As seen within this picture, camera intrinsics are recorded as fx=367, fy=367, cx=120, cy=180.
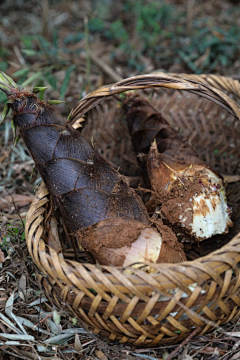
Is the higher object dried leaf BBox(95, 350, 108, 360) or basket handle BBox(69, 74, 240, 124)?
basket handle BBox(69, 74, 240, 124)

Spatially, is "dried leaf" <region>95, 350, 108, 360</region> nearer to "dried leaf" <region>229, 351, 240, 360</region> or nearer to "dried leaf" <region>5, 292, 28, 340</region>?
"dried leaf" <region>5, 292, 28, 340</region>

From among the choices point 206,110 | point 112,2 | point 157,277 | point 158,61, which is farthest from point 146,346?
point 112,2

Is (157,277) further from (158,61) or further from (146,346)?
(158,61)

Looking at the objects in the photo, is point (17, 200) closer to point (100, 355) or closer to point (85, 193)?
point (85, 193)

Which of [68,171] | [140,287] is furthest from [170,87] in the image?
[140,287]

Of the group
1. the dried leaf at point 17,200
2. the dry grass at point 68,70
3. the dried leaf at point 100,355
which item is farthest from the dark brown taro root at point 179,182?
the dried leaf at point 17,200

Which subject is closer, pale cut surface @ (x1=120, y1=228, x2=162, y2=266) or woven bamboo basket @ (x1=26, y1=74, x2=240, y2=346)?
woven bamboo basket @ (x1=26, y1=74, x2=240, y2=346)

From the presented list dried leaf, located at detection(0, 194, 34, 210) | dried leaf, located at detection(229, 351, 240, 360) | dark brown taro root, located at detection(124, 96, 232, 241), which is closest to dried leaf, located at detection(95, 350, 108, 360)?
dried leaf, located at detection(229, 351, 240, 360)
